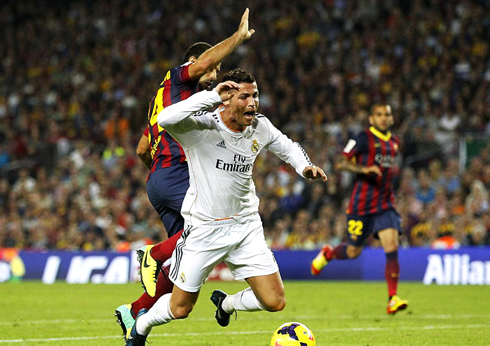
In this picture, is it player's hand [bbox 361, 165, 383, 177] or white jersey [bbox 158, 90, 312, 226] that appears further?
player's hand [bbox 361, 165, 383, 177]

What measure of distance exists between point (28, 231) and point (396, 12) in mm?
10488

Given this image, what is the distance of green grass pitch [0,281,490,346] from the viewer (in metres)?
7.74

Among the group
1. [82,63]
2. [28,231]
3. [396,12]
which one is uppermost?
[396,12]

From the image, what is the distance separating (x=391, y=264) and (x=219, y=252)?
4.42 m

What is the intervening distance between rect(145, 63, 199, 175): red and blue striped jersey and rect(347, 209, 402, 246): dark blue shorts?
423 cm

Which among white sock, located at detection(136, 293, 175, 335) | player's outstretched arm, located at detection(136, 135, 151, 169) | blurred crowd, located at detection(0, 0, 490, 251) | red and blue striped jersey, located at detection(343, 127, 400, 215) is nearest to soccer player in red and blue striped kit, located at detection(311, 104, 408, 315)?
red and blue striped jersey, located at detection(343, 127, 400, 215)

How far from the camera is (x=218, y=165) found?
6234 mm

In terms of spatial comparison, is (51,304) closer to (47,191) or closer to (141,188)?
(141,188)

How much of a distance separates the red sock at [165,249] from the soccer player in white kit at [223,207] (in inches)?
14.2

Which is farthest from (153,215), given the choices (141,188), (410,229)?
(410,229)

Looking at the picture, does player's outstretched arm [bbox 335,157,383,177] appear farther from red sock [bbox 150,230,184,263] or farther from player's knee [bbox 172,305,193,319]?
player's knee [bbox 172,305,193,319]

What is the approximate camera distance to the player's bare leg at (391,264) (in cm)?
966

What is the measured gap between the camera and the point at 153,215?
18312mm

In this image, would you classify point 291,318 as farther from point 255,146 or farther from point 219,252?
point 255,146
